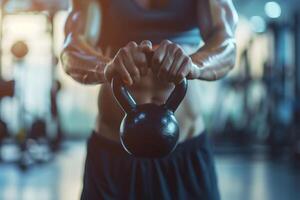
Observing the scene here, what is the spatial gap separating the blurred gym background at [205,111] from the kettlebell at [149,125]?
2.56m

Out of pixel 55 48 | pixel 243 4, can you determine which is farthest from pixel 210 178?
pixel 243 4

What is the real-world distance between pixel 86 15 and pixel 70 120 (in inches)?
239

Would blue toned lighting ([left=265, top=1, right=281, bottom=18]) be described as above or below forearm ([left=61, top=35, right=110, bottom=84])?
above

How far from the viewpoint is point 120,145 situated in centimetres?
86

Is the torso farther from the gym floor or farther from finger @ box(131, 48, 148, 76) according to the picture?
the gym floor

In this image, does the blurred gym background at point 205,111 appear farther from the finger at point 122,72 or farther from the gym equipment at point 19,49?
the finger at point 122,72

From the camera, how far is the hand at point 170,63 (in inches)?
21.0

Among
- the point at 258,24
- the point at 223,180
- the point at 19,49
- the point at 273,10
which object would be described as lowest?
the point at 223,180

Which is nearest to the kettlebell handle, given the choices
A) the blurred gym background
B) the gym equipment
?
the blurred gym background

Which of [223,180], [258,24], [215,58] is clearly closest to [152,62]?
[215,58]

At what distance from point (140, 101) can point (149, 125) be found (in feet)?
0.96

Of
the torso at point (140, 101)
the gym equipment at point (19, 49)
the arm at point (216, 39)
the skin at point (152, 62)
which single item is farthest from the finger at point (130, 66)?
the gym equipment at point (19, 49)

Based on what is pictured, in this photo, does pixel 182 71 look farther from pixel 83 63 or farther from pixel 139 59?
pixel 83 63

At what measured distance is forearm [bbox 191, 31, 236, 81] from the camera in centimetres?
68
